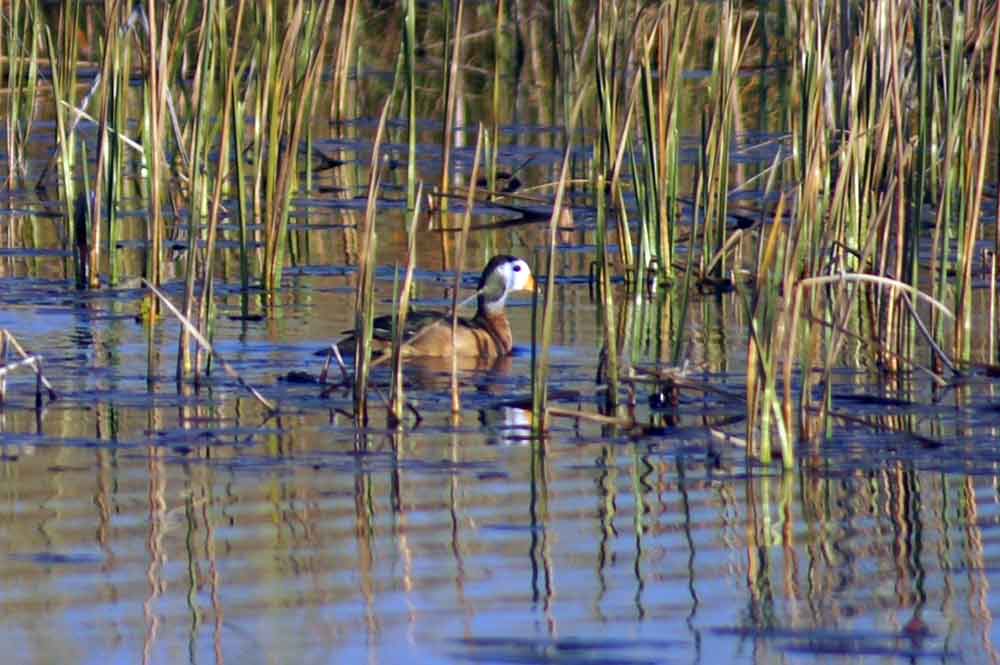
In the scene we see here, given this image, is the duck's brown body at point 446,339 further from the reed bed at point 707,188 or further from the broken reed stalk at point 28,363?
the broken reed stalk at point 28,363

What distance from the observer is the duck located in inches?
356

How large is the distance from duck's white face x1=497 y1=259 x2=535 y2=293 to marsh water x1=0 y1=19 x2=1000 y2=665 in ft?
4.86

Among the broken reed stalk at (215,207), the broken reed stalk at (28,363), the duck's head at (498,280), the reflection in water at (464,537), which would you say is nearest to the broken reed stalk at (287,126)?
the broken reed stalk at (215,207)

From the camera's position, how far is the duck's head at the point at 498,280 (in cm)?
1009

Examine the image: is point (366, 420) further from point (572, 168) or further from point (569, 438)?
point (572, 168)

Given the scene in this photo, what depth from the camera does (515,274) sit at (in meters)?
10.2

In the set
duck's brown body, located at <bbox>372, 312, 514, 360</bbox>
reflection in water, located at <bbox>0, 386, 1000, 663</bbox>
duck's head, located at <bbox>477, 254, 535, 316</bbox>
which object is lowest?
reflection in water, located at <bbox>0, 386, 1000, 663</bbox>

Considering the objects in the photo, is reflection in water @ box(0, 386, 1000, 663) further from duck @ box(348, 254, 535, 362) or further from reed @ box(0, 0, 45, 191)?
reed @ box(0, 0, 45, 191)

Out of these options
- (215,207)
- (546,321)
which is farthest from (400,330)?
(215,207)

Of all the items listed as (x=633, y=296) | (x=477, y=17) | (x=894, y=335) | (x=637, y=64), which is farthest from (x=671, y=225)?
(x=477, y=17)

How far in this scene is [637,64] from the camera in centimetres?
898

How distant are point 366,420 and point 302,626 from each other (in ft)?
7.08

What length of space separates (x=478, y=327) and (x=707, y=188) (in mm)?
1147

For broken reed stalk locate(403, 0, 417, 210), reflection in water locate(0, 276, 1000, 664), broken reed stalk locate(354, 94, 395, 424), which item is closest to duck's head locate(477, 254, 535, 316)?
broken reed stalk locate(403, 0, 417, 210)
